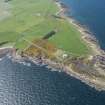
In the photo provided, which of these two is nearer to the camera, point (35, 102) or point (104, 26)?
point (35, 102)

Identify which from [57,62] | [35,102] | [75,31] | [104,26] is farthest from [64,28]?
[35,102]

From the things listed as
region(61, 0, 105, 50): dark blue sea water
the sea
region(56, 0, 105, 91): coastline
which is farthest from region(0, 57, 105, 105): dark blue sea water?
A: region(61, 0, 105, 50): dark blue sea water

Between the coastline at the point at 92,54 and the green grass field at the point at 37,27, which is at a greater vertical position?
the coastline at the point at 92,54

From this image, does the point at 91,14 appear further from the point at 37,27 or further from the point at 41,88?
the point at 41,88

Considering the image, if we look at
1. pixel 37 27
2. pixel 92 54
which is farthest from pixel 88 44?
pixel 37 27

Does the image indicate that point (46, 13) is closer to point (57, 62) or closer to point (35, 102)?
point (57, 62)

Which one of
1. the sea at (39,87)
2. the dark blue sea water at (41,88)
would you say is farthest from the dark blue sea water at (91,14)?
the dark blue sea water at (41,88)

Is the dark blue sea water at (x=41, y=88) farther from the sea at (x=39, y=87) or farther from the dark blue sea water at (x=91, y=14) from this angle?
the dark blue sea water at (x=91, y=14)
